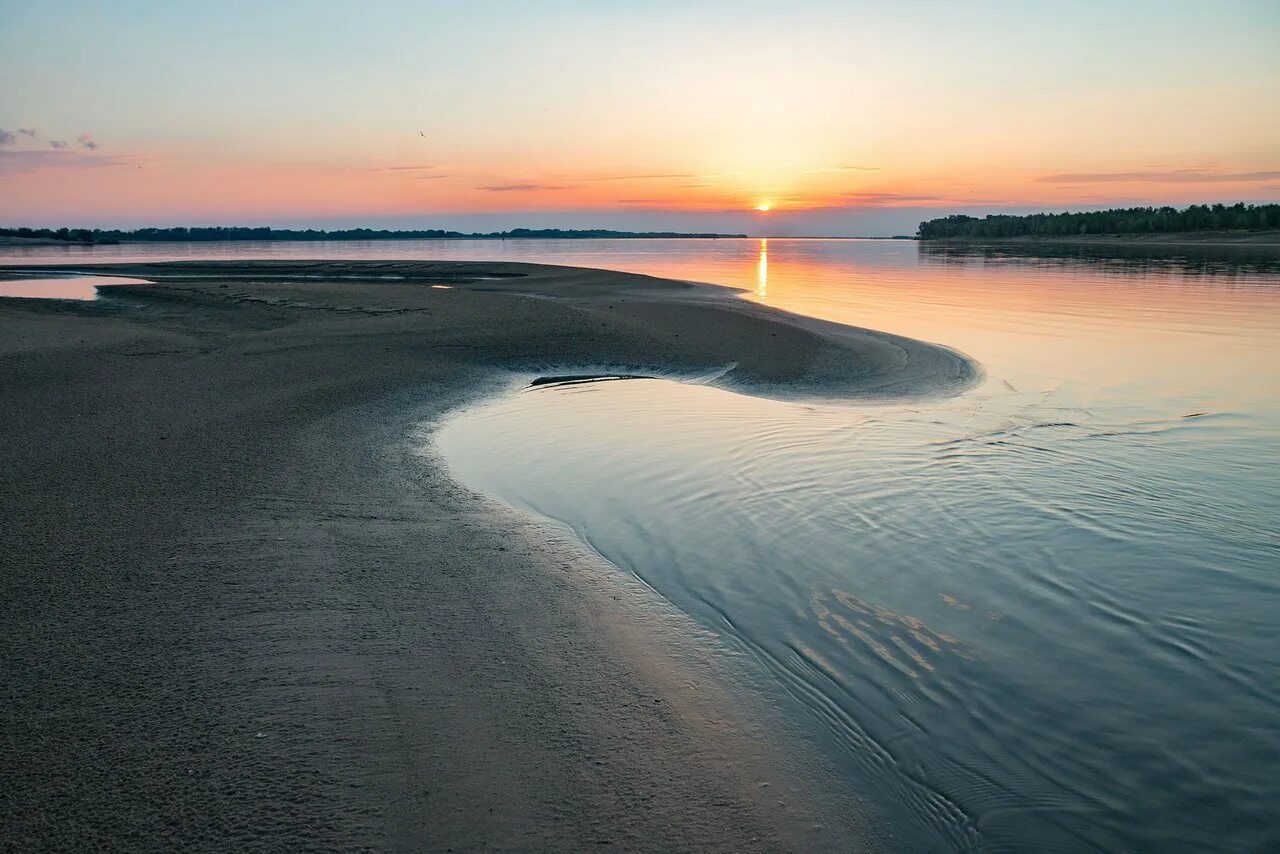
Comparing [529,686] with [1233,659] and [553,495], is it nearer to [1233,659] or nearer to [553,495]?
[553,495]

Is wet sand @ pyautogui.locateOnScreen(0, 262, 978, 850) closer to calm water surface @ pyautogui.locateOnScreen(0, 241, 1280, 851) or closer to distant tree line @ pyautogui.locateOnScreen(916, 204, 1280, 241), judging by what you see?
calm water surface @ pyautogui.locateOnScreen(0, 241, 1280, 851)

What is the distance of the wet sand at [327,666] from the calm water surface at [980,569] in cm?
65

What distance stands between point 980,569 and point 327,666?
5.21m

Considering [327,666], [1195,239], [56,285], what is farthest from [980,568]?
[1195,239]

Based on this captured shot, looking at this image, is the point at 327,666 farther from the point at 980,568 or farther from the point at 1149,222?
the point at 1149,222

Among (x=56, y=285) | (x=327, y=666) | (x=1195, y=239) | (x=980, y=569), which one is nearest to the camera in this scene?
(x=327, y=666)

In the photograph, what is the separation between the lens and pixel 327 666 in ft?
15.2

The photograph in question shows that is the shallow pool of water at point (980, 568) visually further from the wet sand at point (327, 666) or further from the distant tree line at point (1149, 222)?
the distant tree line at point (1149, 222)

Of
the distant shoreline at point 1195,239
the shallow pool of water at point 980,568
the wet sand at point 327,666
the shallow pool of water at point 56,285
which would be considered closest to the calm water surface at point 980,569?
the shallow pool of water at point 980,568

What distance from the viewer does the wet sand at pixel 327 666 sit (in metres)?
3.47

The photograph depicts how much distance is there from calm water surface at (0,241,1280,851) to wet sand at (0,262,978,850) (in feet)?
2.12

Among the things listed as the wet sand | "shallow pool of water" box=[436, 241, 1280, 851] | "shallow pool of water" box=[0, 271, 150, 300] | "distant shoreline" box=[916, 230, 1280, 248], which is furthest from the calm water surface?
"distant shoreline" box=[916, 230, 1280, 248]

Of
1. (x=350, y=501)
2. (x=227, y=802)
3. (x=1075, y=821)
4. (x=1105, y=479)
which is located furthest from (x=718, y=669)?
(x=1105, y=479)

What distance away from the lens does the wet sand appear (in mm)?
3475
